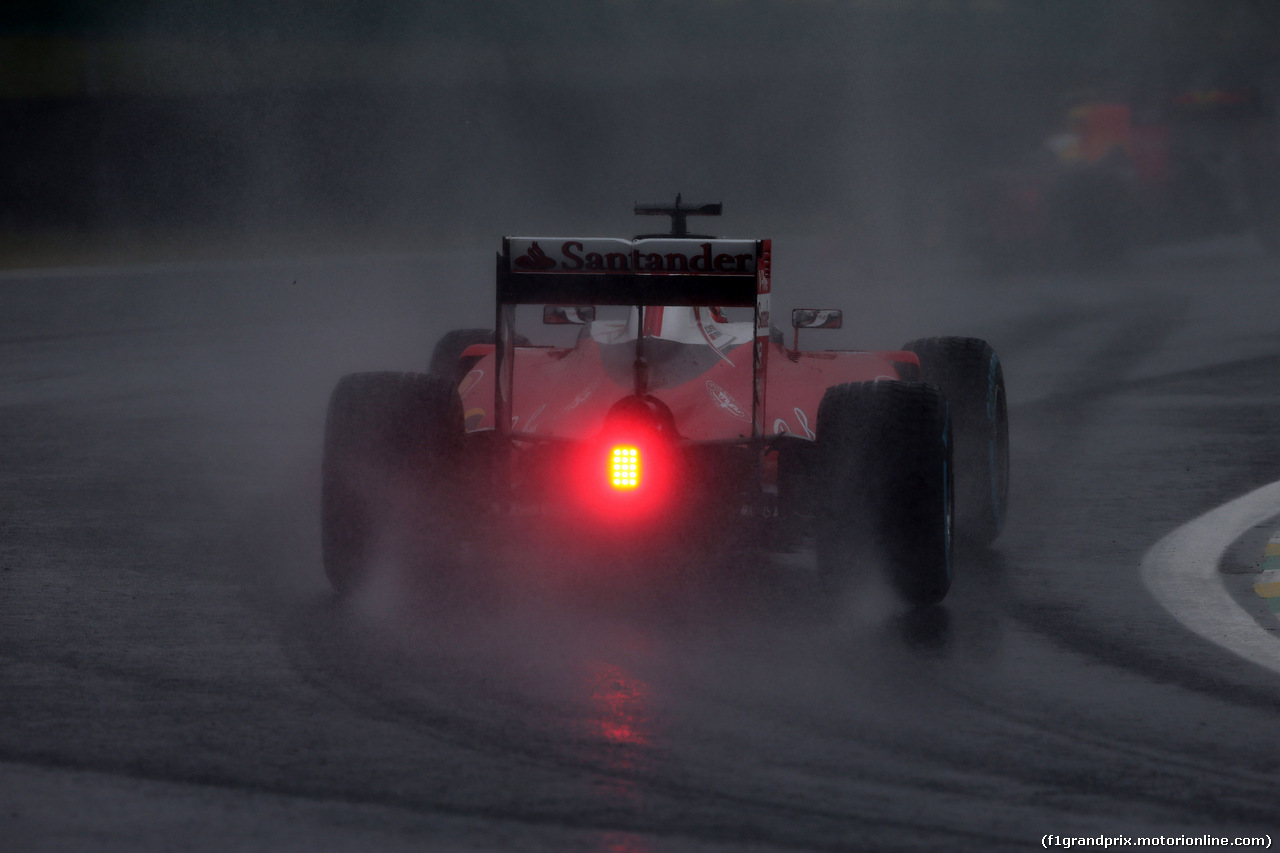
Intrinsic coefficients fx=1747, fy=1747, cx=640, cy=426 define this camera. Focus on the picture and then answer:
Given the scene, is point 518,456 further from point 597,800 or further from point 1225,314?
point 1225,314

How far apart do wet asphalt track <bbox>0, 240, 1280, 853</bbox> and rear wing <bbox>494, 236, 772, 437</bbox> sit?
3.87 feet

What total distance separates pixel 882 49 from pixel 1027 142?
4.70m

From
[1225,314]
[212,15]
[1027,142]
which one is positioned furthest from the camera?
[1027,142]

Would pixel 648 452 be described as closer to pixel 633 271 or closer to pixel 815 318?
pixel 633 271

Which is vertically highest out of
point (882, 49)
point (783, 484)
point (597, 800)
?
point (882, 49)

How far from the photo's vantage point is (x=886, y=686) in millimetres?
5559

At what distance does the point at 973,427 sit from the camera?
8.15 meters

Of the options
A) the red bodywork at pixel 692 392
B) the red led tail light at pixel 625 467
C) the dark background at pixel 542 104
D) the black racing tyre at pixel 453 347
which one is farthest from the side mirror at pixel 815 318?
the dark background at pixel 542 104

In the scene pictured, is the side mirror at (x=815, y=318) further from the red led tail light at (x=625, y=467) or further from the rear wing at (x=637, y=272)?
the red led tail light at (x=625, y=467)

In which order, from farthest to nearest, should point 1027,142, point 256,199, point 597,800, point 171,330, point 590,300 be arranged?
point 1027,142, point 256,199, point 171,330, point 590,300, point 597,800

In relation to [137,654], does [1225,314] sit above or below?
above

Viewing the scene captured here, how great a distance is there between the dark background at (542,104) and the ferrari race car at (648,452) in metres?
20.6

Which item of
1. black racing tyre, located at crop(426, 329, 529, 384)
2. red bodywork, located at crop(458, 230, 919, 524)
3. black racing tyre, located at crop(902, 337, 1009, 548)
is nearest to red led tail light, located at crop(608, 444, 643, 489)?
red bodywork, located at crop(458, 230, 919, 524)

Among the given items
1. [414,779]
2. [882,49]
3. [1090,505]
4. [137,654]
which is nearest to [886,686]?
[414,779]
